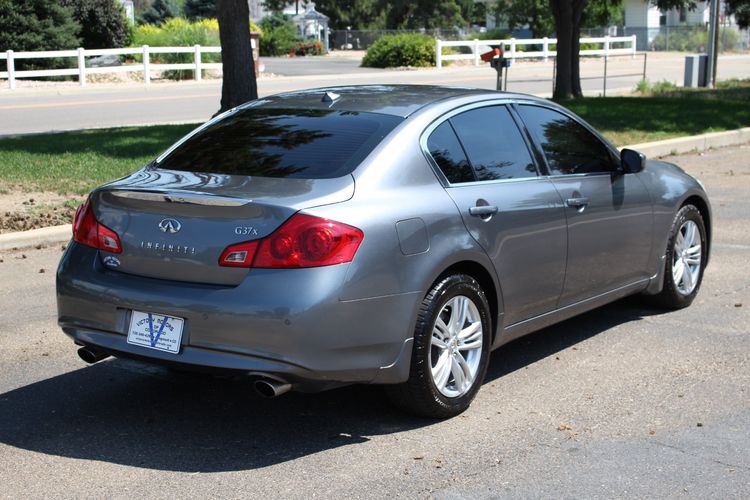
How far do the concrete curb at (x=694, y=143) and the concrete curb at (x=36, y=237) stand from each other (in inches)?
346

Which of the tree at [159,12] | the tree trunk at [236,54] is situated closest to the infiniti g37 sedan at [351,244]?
the tree trunk at [236,54]

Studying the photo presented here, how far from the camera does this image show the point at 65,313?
5.36 m

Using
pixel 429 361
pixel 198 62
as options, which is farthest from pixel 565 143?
pixel 198 62

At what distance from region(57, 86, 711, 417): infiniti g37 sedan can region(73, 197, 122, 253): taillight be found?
0.03 ft

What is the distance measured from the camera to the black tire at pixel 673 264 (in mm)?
7324

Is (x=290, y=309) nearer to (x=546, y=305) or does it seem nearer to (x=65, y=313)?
(x=65, y=313)

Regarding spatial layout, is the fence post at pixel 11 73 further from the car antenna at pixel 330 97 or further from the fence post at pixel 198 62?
the car antenna at pixel 330 97

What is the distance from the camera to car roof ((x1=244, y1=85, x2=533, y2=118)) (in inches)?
228

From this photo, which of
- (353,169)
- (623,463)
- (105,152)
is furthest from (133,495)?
(105,152)

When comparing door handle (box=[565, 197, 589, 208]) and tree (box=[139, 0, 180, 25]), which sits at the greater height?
tree (box=[139, 0, 180, 25])

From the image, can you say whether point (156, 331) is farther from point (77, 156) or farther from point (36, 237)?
point (77, 156)

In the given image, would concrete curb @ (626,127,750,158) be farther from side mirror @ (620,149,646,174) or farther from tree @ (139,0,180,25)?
tree @ (139,0,180,25)

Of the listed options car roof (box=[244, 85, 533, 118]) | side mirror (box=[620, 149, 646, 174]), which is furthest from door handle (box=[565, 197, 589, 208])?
car roof (box=[244, 85, 533, 118])

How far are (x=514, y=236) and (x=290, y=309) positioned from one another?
1.56m
